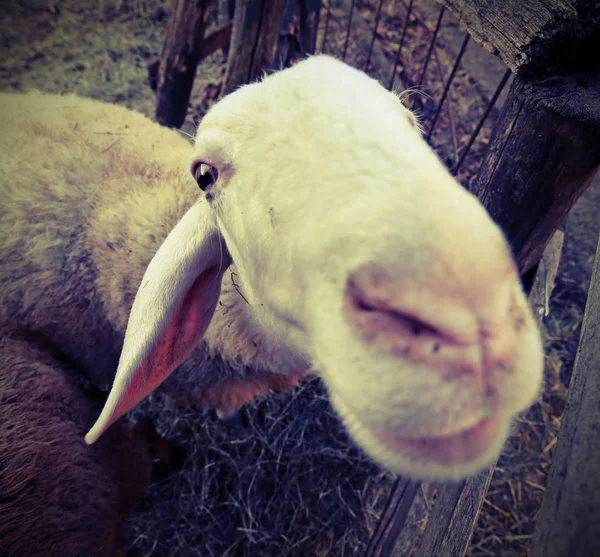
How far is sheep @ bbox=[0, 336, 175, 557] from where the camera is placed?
1490 mm

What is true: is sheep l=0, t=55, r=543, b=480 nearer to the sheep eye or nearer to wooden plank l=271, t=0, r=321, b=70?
the sheep eye

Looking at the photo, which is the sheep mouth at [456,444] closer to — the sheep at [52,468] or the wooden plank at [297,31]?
the sheep at [52,468]

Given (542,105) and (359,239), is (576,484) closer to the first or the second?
(359,239)

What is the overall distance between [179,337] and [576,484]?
1273 millimetres

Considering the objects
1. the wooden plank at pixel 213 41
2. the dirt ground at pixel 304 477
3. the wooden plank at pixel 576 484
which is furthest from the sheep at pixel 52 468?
the wooden plank at pixel 213 41

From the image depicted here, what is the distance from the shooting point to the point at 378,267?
64cm

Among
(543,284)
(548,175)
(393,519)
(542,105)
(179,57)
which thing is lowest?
(393,519)

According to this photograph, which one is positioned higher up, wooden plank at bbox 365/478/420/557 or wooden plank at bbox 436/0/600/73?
wooden plank at bbox 436/0/600/73

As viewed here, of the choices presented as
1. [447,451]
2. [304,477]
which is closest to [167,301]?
[447,451]

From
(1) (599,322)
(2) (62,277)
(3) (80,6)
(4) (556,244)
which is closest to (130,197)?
(2) (62,277)

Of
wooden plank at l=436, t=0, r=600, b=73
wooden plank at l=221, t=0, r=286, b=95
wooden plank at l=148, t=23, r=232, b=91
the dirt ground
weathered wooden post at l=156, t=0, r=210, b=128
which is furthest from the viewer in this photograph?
wooden plank at l=148, t=23, r=232, b=91

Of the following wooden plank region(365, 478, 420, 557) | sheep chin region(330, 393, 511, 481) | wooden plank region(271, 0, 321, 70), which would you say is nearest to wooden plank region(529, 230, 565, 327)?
wooden plank region(365, 478, 420, 557)

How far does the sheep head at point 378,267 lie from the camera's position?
2.01ft

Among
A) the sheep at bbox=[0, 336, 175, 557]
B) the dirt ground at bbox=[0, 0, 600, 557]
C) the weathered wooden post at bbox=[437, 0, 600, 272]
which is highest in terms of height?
the weathered wooden post at bbox=[437, 0, 600, 272]
